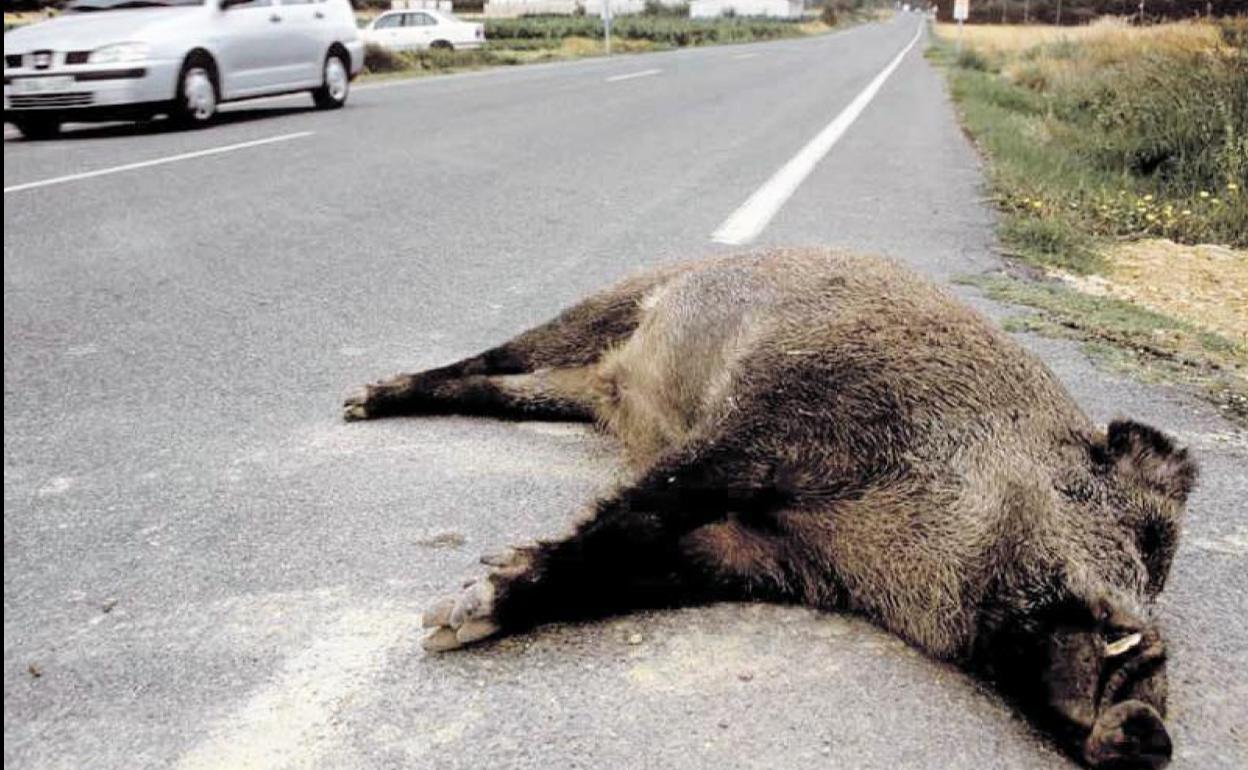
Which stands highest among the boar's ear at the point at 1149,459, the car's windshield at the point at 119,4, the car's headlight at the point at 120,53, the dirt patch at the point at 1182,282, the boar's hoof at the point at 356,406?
the car's windshield at the point at 119,4

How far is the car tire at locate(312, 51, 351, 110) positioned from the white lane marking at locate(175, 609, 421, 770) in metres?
13.3

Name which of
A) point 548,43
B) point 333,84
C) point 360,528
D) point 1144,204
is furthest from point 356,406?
point 548,43

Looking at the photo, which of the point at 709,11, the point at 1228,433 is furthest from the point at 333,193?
the point at 709,11

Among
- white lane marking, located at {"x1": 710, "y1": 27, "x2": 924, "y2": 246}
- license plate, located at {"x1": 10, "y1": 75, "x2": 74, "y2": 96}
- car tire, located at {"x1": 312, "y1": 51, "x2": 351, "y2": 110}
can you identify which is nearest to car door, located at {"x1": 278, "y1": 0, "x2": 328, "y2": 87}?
car tire, located at {"x1": 312, "y1": 51, "x2": 351, "y2": 110}

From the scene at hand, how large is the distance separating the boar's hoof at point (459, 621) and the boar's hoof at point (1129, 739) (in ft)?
3.81

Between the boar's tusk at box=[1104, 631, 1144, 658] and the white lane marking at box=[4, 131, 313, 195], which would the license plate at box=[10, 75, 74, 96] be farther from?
the boar's tusk at box=[1104, 631, 1144, 658]

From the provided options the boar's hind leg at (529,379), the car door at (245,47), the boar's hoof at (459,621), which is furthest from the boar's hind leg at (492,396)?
the car door at (245,47)

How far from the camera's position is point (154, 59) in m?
11.6

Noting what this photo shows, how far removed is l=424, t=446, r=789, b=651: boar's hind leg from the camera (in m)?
2.58

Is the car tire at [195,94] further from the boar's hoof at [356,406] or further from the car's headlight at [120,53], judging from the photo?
the boar's hoof at [356,406]

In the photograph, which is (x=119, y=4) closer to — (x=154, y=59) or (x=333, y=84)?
(x=154, y=59)

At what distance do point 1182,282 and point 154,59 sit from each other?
935 cm

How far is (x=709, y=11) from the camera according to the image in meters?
98.3

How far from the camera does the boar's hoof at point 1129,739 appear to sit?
1979 millimetres
